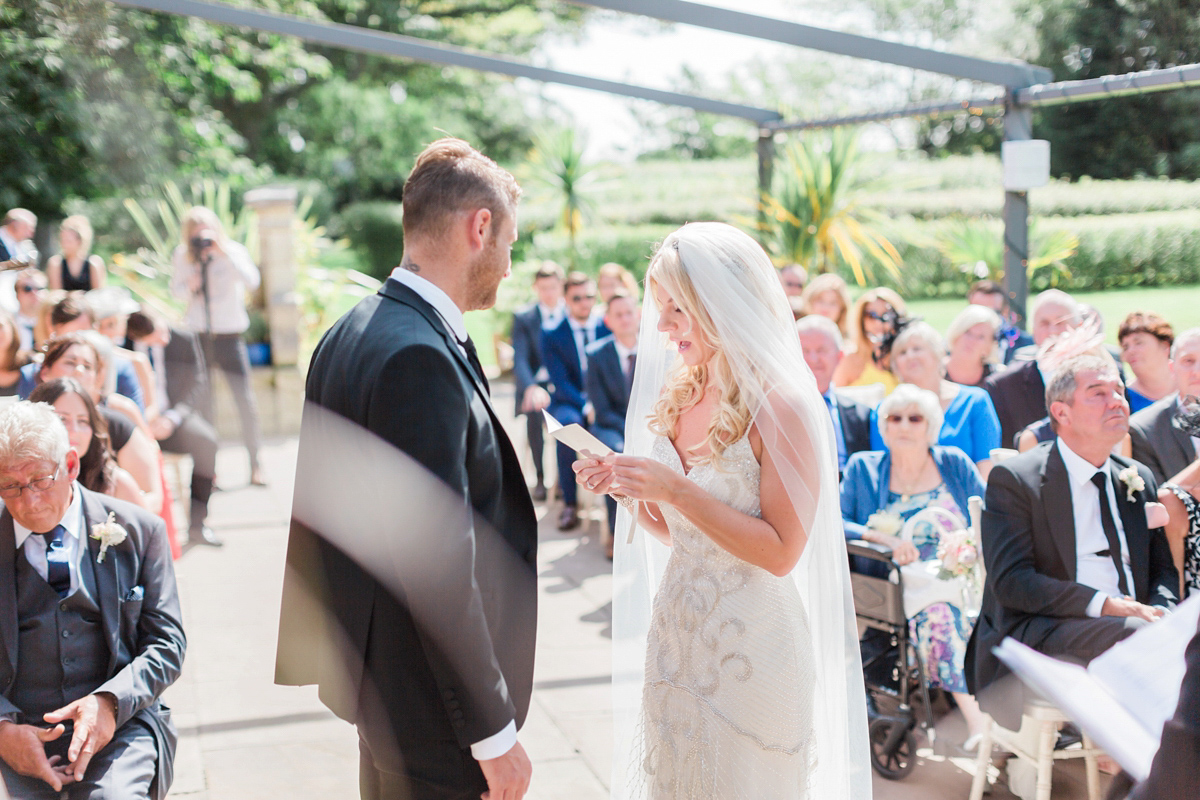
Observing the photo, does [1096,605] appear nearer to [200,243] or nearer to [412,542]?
[412,542]

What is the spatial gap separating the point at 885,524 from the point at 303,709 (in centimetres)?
274

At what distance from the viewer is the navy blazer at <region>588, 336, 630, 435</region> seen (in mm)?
6859

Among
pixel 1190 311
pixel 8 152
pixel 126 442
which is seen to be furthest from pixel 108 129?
pixel 1190 311

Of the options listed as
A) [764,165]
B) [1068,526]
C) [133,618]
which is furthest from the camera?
[764,165]

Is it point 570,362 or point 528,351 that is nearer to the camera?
point 570,362

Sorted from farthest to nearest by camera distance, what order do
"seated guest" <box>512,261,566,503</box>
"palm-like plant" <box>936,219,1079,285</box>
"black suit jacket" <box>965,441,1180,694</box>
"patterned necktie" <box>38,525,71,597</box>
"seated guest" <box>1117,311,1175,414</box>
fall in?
"palm-like plant" <box>936,219,1079,285</box> < "seated guest" <box>512,261,566,503</box> < "seated guest" <box>1117,311,1175,414</box> < "black suit jacket" <box>965,441,1180,694</box> < "patterned necktie" <box>38,525,71,597</box>

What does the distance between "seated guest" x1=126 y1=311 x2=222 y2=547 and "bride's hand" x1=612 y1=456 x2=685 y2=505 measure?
5.38 m

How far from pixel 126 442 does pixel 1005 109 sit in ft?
18.4

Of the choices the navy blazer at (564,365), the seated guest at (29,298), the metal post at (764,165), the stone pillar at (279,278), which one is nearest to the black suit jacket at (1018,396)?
the navy blazer at (564,365)

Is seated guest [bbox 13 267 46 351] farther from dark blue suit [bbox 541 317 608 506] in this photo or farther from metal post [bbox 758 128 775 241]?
metal post [bbox 758 128 775 241]

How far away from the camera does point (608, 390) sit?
6.93m

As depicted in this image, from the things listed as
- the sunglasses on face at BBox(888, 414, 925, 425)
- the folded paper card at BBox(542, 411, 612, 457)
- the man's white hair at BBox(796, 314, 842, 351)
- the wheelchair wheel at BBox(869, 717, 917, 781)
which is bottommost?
the wheelchair wheel at BBox(869, 717, 917, 781)

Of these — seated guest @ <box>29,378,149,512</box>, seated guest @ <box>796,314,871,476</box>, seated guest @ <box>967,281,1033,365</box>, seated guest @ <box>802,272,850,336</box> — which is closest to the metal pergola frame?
seated guest @ <box>967,281,1033,365</box>

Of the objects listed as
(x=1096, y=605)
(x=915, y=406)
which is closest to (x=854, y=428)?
(x=915, y=406)
